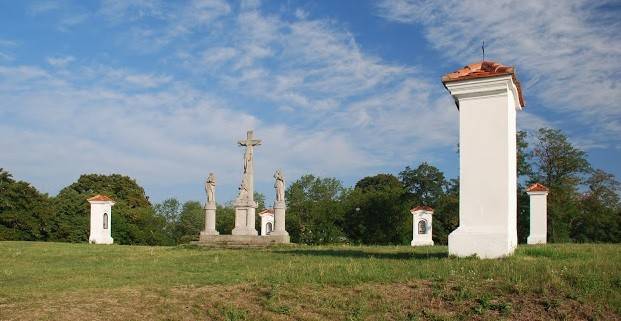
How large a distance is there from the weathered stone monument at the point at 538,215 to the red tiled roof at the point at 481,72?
44.0 ft

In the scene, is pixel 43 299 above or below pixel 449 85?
below

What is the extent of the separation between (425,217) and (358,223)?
12.0 m

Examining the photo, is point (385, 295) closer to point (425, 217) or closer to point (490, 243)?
point (490, 243)

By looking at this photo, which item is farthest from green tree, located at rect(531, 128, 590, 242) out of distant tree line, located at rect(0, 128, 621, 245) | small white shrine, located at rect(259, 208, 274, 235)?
small white shrine, located at rect(259, 208, 274, 235)

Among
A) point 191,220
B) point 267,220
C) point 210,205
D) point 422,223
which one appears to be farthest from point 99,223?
point 191,220

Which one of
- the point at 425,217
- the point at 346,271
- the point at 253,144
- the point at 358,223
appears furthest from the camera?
the point at 358,223

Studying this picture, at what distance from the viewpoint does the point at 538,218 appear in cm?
2388

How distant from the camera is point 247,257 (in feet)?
46.6

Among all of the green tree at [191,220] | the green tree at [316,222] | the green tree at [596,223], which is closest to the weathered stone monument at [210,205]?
the green tree at [316,222]

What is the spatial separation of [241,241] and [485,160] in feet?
43.3

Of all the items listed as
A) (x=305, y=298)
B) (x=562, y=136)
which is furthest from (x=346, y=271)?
(x=562, y=136)

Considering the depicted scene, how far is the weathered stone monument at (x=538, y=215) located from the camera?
77.5 feet

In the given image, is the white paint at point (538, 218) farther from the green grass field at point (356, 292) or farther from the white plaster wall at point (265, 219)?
the white plaster wall at point (265, 219)

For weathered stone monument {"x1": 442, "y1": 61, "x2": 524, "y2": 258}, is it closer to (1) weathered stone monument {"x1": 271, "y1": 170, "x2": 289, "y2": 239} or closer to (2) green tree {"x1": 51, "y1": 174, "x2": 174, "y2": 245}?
(1) weathered stone monument {"x1": 271, "y1": 170, "x2": 289, "y2": 239}
